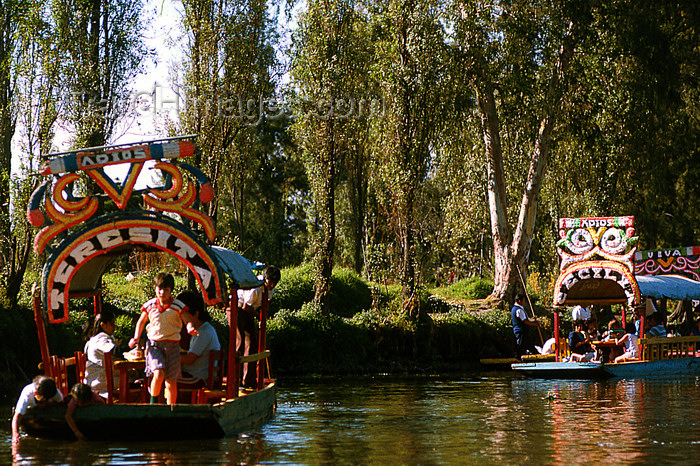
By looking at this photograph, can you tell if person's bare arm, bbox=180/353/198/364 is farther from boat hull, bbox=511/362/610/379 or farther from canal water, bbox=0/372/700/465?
boat hull, bbox=511/362/610/379

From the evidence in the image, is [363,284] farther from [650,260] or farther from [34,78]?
[34,78]

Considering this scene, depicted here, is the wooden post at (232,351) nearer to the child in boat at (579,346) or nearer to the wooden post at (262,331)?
the wooden post at (262,331)

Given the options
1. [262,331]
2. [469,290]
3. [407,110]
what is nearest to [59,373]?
[262,331]

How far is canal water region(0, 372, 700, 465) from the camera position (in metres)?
10.8

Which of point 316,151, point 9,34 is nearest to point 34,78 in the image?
point 9,34

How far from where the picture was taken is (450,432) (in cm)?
1305

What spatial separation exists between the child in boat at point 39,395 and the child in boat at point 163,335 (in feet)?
3.70

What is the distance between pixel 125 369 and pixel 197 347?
3.17 feet

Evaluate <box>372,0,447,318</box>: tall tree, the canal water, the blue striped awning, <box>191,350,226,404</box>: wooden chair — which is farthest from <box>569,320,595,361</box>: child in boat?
<box>191,350,226,404</box>: wooden chair

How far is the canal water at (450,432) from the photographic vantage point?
10773mm

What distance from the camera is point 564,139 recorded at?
104ft

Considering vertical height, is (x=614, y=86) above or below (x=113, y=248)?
above

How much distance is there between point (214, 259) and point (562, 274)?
12.7m

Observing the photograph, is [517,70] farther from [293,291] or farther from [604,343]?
[604,343]
